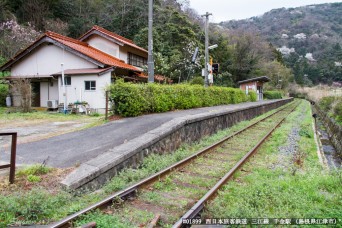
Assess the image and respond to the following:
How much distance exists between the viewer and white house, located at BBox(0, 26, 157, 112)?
64.7 feet

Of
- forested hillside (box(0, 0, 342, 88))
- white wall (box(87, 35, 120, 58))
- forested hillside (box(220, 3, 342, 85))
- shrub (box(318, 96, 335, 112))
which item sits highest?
forested hillside (box(220, 3, 342, 85))

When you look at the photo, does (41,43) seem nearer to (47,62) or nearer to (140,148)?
(47,62)

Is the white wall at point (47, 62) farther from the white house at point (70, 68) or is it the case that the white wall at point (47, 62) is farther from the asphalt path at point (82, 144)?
the asphalt path at point (82, 144)

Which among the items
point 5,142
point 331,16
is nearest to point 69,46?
point 5,142

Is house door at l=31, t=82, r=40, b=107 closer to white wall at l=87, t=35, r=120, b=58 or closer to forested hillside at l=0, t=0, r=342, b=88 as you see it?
forested hillside at l=0, t=0, r=342, b=88

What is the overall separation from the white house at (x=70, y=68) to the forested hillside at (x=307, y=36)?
53.8m

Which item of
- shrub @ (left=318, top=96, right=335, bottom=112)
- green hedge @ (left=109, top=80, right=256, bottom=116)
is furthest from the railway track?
shrub @ (left=318, top=96, right=335, bottom=112)

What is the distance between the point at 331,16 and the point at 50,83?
158140 millimetres

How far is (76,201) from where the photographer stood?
4613 millimetres

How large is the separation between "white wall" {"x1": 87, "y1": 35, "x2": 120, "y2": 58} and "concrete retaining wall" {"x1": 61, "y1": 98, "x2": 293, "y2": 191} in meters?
15.5

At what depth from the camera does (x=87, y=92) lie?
785 inches

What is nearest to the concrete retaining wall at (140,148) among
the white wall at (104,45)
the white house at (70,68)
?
the white house at (70,68)

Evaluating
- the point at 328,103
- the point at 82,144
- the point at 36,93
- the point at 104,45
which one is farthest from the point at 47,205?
the point at 328,103

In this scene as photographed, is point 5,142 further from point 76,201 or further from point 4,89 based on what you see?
point 4,89
